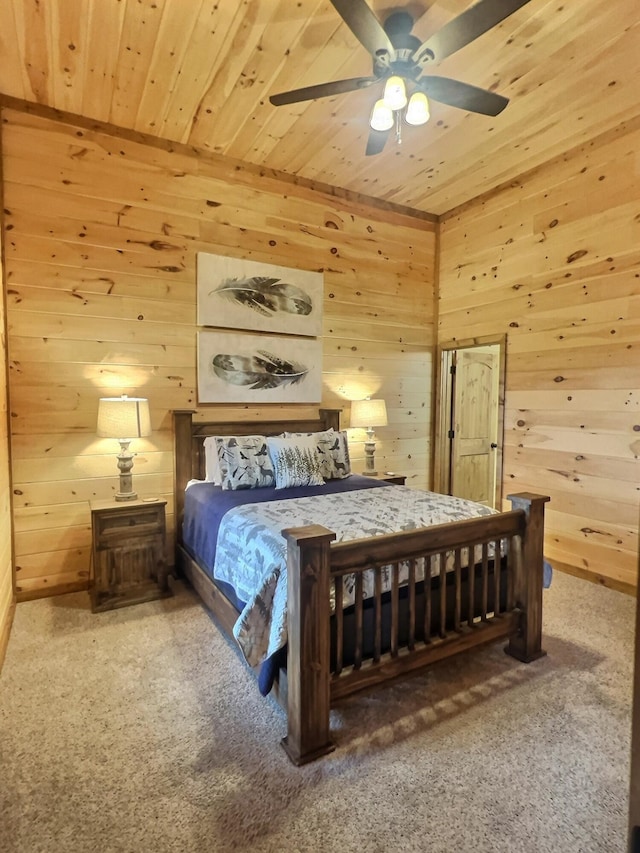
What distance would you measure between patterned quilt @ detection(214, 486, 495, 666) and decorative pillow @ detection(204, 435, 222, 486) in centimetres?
68

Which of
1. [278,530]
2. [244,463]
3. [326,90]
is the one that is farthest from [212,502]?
[326,90]

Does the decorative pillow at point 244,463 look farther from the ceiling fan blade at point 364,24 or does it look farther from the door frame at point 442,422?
the ceiling fan blade at point 364,24

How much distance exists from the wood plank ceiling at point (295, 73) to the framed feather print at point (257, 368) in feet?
4.79

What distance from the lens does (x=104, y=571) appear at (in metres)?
2.98

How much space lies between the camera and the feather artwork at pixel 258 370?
374 centimetres

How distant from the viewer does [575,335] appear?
3533mm

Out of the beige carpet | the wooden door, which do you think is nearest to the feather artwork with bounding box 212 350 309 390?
the wooden door

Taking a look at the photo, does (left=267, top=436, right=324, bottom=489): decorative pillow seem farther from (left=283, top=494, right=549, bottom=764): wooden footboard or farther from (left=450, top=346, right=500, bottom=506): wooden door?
(left=450, top=346, right=500, bottom=506): wooden door

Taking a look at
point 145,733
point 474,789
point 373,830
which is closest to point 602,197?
point 474,789

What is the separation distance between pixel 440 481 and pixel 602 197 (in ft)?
9.33

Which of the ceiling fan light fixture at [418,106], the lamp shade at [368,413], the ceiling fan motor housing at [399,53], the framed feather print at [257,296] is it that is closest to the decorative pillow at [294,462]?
the lamp shade at [368,413]

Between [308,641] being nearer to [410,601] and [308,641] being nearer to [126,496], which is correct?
[410,601]

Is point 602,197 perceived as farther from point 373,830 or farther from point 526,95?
point 373,830

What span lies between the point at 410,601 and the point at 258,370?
2.44 metres
